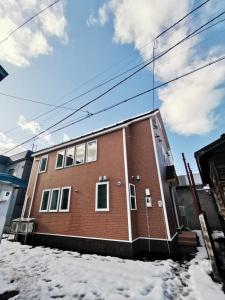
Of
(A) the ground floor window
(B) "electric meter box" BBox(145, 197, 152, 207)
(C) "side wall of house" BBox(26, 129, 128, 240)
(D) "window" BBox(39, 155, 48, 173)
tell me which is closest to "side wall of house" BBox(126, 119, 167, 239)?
(B) "electric meter box" BBox(145, 197, 152, 207)

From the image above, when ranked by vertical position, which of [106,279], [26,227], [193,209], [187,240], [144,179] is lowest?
[106,279]

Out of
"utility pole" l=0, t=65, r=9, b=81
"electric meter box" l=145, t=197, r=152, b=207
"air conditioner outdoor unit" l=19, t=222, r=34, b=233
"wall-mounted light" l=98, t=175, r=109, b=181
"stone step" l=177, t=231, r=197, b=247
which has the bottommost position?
"stone step" l=177, t=231, r=197, b=247

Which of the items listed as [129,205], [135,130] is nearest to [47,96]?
[135,130]

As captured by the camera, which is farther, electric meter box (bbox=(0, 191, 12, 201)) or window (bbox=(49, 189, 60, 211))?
window (bbox=(49, 189, 60, 211))

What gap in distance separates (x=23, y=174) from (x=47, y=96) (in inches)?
430

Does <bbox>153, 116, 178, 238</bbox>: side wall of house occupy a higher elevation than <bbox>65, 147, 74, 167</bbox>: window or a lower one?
lower

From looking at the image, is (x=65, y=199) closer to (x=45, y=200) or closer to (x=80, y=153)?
(x=45, y=200)

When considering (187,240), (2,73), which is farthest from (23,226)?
(187,240)

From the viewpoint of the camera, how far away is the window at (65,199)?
29.6 feet

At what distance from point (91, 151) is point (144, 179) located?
12.2ft

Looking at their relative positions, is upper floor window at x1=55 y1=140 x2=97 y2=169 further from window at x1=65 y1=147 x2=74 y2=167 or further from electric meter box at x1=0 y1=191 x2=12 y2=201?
electric meter box at x1=0 y1=191 x2=12 y2=201

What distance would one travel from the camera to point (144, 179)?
838cm

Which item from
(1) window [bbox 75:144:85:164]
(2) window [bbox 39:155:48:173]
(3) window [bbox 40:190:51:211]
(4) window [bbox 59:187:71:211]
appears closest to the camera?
(4) window [bbox 59:187:71:211]

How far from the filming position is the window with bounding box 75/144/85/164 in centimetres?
985
